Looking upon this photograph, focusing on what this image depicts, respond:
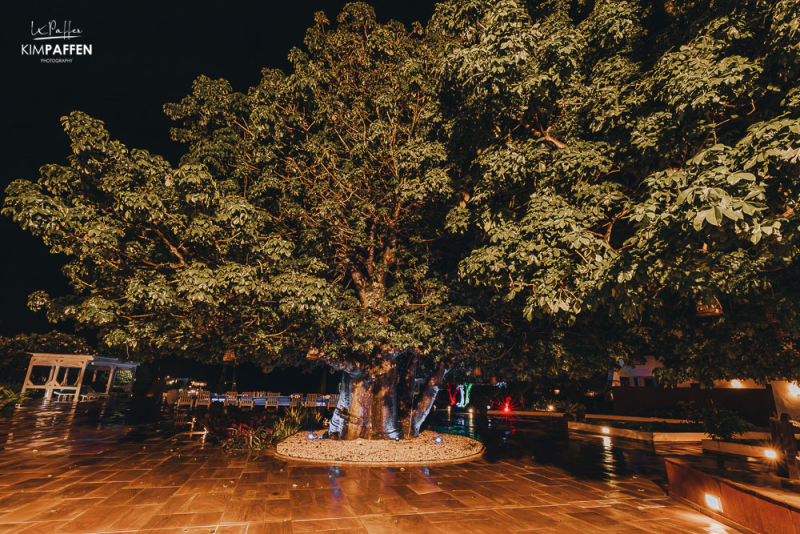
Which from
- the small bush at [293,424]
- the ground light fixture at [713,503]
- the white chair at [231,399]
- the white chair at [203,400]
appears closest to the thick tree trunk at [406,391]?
the small bush at [293,424]

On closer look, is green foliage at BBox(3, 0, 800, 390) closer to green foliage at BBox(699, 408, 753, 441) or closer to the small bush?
the small bush

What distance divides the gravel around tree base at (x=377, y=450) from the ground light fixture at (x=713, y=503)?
5.20m

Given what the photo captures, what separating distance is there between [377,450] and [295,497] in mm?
3867

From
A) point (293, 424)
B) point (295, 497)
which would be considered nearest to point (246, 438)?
point (293, 424)

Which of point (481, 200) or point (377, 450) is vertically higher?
point (481, 200)

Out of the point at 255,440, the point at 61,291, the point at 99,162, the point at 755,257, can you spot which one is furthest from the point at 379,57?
the point at 61,291

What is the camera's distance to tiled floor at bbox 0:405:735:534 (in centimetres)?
514

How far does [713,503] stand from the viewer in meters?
5.90

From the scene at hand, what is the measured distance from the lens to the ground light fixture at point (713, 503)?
18.9 ft

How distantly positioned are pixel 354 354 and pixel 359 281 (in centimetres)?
227

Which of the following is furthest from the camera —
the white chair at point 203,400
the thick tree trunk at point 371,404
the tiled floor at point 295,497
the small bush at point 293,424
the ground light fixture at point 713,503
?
the white chair at point 203,400

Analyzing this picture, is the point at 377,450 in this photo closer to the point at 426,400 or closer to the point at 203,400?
the point at 426,400

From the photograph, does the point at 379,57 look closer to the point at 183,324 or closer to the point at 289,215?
the point at 289,215
